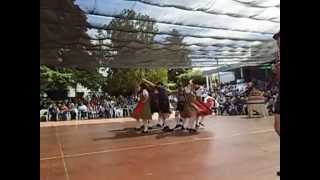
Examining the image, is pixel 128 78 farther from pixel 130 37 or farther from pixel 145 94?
pixel 130 37

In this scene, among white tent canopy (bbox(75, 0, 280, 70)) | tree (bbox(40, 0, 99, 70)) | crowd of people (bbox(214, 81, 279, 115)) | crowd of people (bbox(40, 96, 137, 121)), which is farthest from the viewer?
crowd of people (bbox(214, 81, 279, 115))

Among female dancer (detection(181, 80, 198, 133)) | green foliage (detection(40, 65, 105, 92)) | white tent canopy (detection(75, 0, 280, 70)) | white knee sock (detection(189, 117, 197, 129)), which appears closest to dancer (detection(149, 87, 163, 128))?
female dancer (detection(181, 80, 198, 133))

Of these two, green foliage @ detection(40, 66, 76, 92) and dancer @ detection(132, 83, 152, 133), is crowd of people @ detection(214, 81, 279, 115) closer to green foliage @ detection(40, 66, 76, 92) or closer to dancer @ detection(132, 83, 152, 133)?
dancer @ detection(132, 83, 152, 133)

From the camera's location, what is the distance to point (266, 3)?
8.95 ft

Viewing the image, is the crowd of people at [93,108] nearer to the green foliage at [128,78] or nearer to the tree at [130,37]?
the green foliage at [128,78]

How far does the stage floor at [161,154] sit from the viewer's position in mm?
3354

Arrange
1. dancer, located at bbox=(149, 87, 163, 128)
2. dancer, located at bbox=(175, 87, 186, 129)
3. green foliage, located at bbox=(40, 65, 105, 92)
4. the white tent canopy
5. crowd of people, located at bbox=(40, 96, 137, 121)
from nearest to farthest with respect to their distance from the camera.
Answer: the white tent canopy, dancer, located at bbox=(149, 87, 163, 128), dancer, located at bbox=(175, 87, 186, 129), crowd of people, located at bbox=(40, 96, 137, 121), green foliage, located at bbox=(40, 65, 105, 92)

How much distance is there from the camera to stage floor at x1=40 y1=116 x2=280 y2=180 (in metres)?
3.35

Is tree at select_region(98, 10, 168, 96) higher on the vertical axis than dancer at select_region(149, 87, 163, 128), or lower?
higher

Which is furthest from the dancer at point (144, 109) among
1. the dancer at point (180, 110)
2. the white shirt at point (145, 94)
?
the dancer at point (180, 110)
